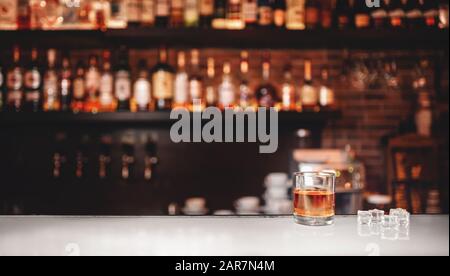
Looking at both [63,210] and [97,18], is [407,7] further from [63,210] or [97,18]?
[63,210]

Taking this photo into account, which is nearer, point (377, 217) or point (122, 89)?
point (377, 217)

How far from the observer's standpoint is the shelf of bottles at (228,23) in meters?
2.34

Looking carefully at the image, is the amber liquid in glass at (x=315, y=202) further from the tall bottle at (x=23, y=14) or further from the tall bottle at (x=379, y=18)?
the tall bottle at (x=23, y=14)

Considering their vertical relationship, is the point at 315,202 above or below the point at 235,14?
below

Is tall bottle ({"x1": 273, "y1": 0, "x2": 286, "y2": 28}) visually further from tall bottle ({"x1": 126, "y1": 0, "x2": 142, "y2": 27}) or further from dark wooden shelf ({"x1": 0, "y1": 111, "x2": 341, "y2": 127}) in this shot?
tall bottle ({"x1": 126, "y1": 0, "x2": 142, "y2": 27})

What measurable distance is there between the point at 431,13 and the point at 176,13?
4.15 feet

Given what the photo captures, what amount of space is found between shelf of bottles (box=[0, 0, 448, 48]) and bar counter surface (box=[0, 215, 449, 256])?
53.3 inches

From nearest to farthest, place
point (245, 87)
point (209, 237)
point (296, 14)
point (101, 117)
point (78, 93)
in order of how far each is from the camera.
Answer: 1. point (209, 237)
2. point (101, 117)
3. point (296, 14)
4. point (78, 93)
5. point (245, 87)

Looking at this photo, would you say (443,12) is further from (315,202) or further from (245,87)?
(315,202)

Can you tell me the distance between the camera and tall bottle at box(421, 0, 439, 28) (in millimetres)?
2514

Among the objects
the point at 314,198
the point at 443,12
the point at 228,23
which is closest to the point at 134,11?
the point at 228,23

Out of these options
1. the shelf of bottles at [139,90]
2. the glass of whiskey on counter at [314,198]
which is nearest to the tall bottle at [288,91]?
the shelf of bottles at [139,90]

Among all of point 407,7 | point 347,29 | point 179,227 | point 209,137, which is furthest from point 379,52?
point 179,227

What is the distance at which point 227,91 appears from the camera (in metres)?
2.60
